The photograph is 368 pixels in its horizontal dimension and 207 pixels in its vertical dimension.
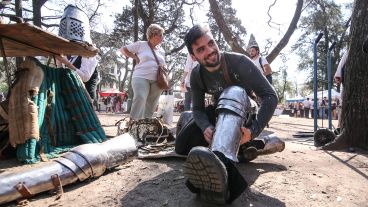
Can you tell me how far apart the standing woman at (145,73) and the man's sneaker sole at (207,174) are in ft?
9.07

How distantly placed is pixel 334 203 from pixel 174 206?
0.92 meters

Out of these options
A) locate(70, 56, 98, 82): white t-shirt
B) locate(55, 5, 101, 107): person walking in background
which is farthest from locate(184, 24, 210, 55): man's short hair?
locate(70, 56, 98, 82): white t-shirt

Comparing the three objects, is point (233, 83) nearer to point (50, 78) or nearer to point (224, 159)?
point (224, 159)

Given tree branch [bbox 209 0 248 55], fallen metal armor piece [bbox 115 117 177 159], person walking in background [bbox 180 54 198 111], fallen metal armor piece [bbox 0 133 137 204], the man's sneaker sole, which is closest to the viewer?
the man's sneaker sole

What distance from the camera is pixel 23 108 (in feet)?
9.38

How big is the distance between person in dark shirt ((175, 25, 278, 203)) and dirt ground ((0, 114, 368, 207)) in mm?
191

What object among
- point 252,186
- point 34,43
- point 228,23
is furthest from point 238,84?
point 228,23

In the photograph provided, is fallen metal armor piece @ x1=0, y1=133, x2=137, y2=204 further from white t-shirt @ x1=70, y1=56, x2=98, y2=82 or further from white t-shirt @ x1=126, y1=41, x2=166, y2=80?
white t-shirt @ x1=126, y1=41, x2=166, y2=80

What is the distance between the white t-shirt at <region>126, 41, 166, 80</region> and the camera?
459cm

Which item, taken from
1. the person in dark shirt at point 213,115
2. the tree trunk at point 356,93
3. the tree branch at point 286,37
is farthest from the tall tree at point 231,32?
the person in dark shirt at point 213,115

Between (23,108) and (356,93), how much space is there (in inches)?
130

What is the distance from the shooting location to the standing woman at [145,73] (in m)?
4.54

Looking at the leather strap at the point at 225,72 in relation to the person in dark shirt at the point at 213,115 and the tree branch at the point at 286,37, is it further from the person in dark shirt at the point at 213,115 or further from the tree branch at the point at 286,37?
the tree branch at the point at 286,37

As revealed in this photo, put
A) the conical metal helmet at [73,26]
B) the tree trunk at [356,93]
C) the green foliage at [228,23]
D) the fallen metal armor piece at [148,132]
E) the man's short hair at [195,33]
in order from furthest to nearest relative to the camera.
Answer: the green foliage at [228,23] → the fallen metal armor piece at [148,132] → the tree trunk at [356,93] → the conical metal helmet at [73,26] → the man's short hair at [195,33]
